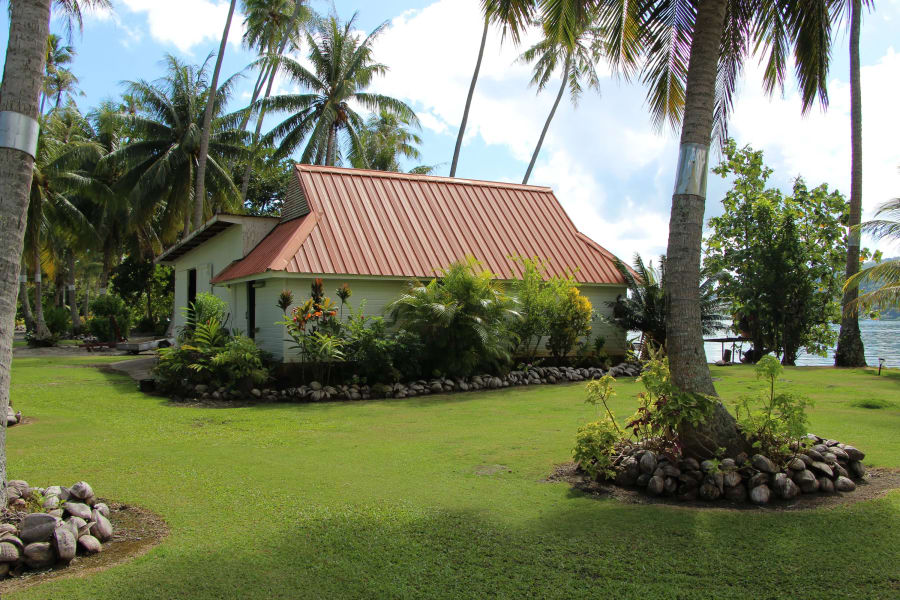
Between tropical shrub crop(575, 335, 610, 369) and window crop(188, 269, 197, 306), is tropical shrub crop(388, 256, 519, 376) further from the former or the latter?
window crop(188, 269, 197, 306)

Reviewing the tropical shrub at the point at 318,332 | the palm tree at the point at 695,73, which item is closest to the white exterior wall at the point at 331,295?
the tropical shrub at the point at 318,332

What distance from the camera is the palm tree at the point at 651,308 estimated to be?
17.2m

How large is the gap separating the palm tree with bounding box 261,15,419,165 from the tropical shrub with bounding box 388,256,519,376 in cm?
1797

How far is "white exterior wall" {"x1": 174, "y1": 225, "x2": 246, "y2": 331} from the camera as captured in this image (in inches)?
706

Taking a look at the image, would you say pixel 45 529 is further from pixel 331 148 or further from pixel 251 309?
pixel 331 148

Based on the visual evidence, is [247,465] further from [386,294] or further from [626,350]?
[626,350]

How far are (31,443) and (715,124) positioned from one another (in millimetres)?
9891

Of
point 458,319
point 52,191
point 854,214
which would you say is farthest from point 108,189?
point 854,214

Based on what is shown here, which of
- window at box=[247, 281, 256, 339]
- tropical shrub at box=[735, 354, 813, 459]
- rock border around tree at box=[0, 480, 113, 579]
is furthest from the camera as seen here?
window at box=[247, 281, 256, 339]

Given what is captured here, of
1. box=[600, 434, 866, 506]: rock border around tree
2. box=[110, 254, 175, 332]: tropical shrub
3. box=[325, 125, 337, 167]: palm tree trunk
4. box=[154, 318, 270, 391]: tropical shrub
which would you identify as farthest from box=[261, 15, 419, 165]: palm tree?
box=[600, 434, 866, 506]: rock border around tree

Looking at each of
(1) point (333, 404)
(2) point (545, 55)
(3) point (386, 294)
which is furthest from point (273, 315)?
(2) point (545, 55)

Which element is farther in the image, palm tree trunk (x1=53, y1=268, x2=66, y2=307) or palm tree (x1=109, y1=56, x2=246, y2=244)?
palm tree trunk (x1=53, y1=268, x2=66, y2=307)

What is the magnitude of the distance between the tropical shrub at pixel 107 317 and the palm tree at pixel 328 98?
420 inches

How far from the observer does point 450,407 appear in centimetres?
1170
